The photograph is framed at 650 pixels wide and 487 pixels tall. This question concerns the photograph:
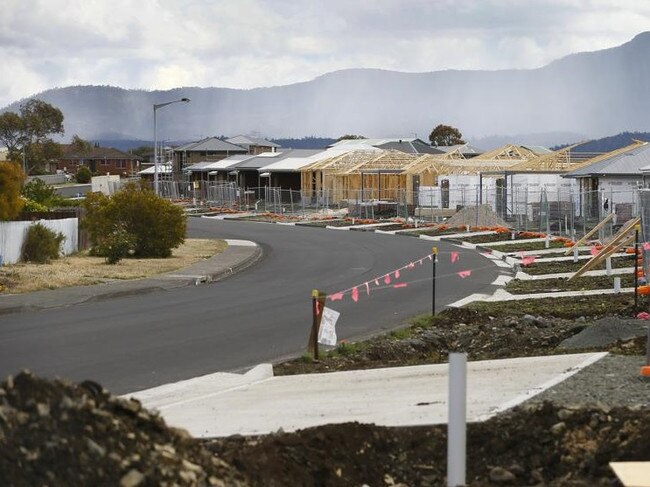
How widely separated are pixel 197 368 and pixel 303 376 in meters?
2.17

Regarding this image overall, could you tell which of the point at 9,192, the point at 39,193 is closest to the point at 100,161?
the point at 39,193

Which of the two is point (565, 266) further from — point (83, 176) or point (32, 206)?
point (83, 176)

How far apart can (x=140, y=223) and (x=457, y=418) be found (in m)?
32.5

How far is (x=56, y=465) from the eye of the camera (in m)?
6.46

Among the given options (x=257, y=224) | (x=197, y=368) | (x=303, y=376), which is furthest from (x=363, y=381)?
(x=257, y=224)

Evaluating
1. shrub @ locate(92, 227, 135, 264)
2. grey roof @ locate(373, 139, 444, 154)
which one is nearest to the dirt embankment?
shrub @ locate(92, 227, 135, 264)

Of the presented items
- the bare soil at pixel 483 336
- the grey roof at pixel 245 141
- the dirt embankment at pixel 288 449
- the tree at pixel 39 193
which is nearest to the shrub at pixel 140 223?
the tree at pixel 39 193

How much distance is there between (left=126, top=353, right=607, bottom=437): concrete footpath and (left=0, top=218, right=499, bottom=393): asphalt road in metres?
1.42

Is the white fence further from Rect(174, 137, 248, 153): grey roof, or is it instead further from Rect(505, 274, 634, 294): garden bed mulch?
Rect(174, 137, 248, 153): grey roof

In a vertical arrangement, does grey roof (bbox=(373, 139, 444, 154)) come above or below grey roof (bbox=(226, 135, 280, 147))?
below

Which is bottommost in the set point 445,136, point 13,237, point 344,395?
point 344,395

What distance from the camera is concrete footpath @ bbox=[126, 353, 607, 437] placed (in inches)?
393

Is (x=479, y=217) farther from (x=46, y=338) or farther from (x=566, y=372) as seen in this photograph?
(x=566, y=372)

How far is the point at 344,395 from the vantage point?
11.6 meters
